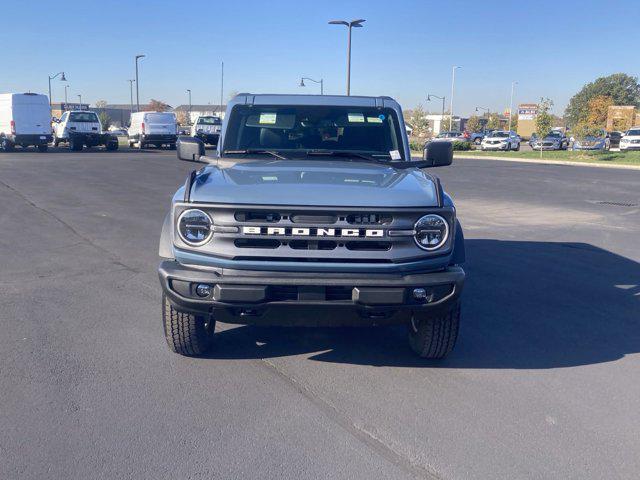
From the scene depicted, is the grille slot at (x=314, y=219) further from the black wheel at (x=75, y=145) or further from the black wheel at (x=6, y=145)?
the black wheel at (x=75, y=145)

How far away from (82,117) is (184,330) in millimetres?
35996

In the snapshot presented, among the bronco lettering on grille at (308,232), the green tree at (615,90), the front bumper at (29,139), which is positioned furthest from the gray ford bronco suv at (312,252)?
the green tree at (615,90)

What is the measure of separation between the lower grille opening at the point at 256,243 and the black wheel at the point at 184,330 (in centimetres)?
67

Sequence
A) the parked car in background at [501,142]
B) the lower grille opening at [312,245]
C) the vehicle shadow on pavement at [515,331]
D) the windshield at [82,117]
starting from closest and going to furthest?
the lower grille opening at [312,245] < the vehicle shadow on pavement at [515,331] < the windshield at [82,117] < the parked car in background at [501,142]

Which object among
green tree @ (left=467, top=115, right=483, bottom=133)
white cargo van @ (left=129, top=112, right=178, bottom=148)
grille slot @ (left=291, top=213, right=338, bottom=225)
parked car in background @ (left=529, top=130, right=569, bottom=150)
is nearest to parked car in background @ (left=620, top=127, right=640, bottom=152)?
parked car in background @ (left=529, top=130, right=569, bottom=150)

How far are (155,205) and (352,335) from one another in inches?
364

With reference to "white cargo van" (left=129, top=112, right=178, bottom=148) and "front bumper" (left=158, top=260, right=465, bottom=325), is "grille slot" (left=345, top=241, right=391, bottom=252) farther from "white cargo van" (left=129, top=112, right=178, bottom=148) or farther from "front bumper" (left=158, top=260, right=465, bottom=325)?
"white cargo van" (left=129, top=112, right=178, bottom=148)

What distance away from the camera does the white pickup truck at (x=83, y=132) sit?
121 ft

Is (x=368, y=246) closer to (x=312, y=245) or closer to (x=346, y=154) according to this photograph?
(x=312, y=245)

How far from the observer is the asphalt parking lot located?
11.4 feet

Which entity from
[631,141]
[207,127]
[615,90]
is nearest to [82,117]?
[207,127]

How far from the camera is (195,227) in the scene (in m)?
4.25

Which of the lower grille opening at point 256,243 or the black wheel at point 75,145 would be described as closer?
the lower grille opening at point 256,243

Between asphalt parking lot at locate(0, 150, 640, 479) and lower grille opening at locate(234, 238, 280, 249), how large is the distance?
37.1 inches
